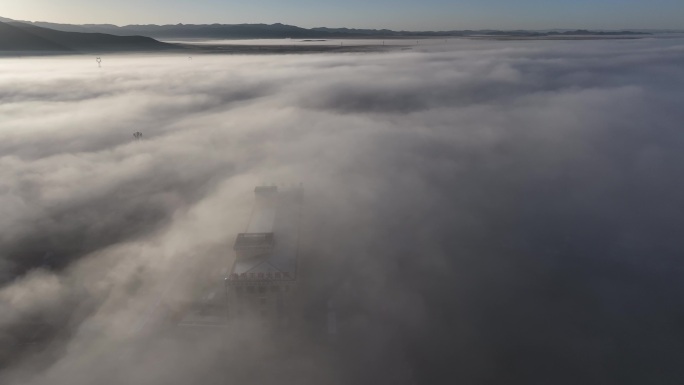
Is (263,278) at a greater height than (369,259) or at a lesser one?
greater

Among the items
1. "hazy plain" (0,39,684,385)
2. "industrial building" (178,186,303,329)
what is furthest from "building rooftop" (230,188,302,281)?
"hazy plain" (0,39,684,385)

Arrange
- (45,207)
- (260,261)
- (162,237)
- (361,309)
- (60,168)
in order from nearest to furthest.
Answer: (260,261)
(361,309)
(162,237)
(45,207)
(60,168)

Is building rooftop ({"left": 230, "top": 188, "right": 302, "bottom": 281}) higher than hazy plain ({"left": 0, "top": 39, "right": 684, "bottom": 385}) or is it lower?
higher

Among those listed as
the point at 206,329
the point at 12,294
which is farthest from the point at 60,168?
the point at 206,329

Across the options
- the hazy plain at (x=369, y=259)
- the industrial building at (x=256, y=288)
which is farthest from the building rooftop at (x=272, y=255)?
the hazy plain at (x=369, y=259)

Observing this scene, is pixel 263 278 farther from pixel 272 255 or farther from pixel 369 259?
pixel 369 259

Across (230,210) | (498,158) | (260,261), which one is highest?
(260,261)

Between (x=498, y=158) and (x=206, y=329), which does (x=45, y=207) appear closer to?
(x=206, y=329)

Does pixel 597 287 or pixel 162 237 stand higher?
pixel 162 237

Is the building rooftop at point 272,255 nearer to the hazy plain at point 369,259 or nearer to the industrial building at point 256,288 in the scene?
the industrial building at point 256,288

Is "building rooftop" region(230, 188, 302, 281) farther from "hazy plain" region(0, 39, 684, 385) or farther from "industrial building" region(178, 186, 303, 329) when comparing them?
"hazy plain" region(0, 39, 684, 385)

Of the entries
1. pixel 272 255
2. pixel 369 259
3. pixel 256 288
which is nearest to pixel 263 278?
pixel 256 288
